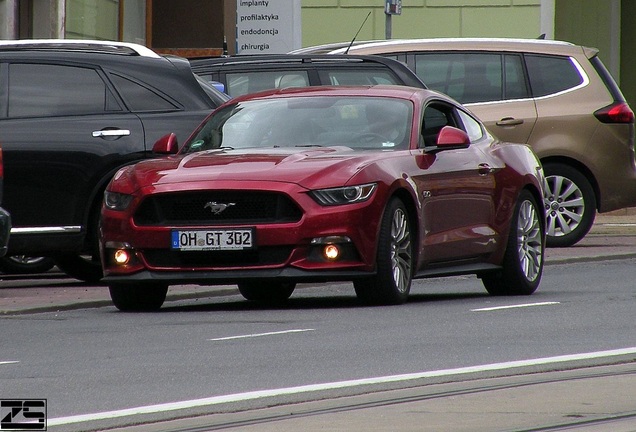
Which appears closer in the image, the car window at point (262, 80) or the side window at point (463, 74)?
the car window at point (262, 80)

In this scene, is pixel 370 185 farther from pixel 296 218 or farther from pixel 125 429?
pixel 125 429

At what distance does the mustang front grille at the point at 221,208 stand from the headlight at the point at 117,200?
0.18 m

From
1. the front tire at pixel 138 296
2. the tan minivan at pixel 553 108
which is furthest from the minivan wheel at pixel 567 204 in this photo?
the front tire at pixel 138 296

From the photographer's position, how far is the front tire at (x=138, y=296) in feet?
39.5

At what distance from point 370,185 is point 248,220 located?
29.4 inches

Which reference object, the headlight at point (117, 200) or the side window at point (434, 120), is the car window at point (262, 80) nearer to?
the side window at point (434, 120)

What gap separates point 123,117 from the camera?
14055mm

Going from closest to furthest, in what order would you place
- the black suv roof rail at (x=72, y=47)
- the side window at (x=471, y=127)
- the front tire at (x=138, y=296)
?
the front tire at (x=138, y=296) → the side window at (x=471, y=127) → the black suv roof rail at (x=72, y=47)

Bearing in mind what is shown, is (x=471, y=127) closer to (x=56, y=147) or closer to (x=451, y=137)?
(x=451, y=137)

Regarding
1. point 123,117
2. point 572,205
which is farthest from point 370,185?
point 572,205

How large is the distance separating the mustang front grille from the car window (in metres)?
5.40

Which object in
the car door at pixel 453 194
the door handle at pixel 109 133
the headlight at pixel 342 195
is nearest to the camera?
the headlight at pixel 342 195

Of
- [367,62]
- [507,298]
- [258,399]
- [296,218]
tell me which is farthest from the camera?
[367,62]

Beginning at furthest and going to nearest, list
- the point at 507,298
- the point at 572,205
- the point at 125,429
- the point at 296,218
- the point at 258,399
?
the point at 572,205 → the point at 507,298 → the point at 296,218 → the point at 258,399 → the point at 125,429
